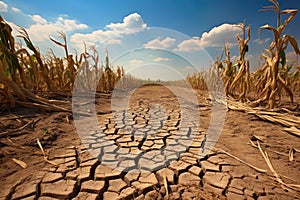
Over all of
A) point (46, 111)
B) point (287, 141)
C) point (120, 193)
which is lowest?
point (120, 193)

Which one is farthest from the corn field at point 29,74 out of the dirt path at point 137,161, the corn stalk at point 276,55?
the corn stalk at point 276,55

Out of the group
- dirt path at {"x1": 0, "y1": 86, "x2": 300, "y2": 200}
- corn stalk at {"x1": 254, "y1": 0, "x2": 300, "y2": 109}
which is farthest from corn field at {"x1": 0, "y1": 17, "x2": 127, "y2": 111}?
corn stalk at {"x1": 254, "y1": 0, "x2": 300, "y2": 109}

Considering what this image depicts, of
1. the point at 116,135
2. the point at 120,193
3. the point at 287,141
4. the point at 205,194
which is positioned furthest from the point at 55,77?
the point at 287,141

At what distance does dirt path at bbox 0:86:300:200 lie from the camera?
1095 millimetres

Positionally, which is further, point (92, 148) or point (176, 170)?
point (92, 148)

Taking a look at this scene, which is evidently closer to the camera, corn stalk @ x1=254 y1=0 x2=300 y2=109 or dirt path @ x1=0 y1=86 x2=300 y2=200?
dirt path @ x1=0 y1=86 x2=300 y2=200

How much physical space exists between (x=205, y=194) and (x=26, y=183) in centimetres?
118

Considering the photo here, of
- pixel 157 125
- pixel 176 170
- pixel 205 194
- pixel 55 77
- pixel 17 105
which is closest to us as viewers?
pixel 205 194

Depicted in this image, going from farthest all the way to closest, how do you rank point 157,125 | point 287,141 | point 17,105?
point 157,125 < point 17,105 < point 287,141

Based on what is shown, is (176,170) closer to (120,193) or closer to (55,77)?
(120,193)

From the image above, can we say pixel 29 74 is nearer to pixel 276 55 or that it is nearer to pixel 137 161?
pixel 137 161

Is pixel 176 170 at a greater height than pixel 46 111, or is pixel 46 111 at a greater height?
pixel 46 111

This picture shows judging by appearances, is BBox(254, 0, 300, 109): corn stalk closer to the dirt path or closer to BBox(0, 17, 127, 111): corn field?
the dirt path

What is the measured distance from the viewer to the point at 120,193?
108 cm
